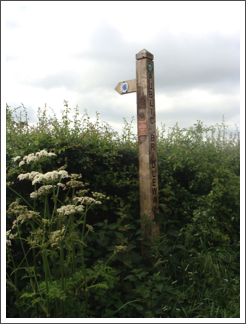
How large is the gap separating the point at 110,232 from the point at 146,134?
1.34 m

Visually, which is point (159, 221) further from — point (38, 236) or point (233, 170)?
point (233, 170)

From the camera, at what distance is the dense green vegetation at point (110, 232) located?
2.33 metres

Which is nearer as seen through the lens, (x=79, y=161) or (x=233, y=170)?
(x=79, y=161)

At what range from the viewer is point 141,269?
9.41 ft

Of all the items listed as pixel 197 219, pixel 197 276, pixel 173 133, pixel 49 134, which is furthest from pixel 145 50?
pixel 197 276

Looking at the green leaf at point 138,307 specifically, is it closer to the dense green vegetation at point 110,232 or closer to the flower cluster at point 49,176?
the dense green vegetation at point 110,232

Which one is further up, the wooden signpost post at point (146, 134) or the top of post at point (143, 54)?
the top of post at point (143, 54)

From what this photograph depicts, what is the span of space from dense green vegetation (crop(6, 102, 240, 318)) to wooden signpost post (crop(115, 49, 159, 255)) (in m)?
0.22

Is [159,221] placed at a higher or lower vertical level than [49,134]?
lower

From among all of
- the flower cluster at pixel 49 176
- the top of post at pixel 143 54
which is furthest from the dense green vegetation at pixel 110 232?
the top of post at pixel 143 54

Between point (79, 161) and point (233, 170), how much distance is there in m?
3.04

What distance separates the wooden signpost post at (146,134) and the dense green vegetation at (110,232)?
0.22 metres

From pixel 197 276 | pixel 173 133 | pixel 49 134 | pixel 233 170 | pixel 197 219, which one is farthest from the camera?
pixel 173 133

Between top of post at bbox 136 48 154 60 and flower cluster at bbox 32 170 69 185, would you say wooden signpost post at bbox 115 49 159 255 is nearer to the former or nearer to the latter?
top of post at bbox 136 48 154 60
